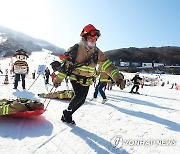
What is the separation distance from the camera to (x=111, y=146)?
4.20 m

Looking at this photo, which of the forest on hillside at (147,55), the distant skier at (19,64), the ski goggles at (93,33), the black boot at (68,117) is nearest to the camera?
the ski goggles at (93,33)

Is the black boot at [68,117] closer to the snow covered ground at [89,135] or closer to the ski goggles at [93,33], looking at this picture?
the snow covered ground at [89,135]

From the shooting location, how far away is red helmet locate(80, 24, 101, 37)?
5.27m

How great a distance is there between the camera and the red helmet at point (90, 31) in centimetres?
527

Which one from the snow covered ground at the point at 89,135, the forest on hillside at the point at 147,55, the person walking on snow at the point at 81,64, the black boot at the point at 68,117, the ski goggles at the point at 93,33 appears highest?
the forest on hillside at the point at 147,55

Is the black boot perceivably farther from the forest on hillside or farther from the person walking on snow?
the forest on hillside

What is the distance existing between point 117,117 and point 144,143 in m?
2.11

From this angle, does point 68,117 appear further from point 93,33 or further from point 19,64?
point 19,64

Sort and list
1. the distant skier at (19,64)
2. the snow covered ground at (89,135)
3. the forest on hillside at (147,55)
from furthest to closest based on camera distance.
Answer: the forest on hillside at (147,55), the distant skier at (19,64), the snow covered ground at (89,135)

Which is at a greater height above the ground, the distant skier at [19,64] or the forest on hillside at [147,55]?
the forest on hillside at [147,55]

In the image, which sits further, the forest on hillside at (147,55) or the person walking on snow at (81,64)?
the forest on hillside at (147,55)

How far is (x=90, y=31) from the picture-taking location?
5281 mm

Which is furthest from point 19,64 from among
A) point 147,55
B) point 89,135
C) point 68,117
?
point 147,55

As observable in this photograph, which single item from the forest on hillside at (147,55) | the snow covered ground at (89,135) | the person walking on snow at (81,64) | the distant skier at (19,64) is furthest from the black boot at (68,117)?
the forest on hillside at (147,55)
